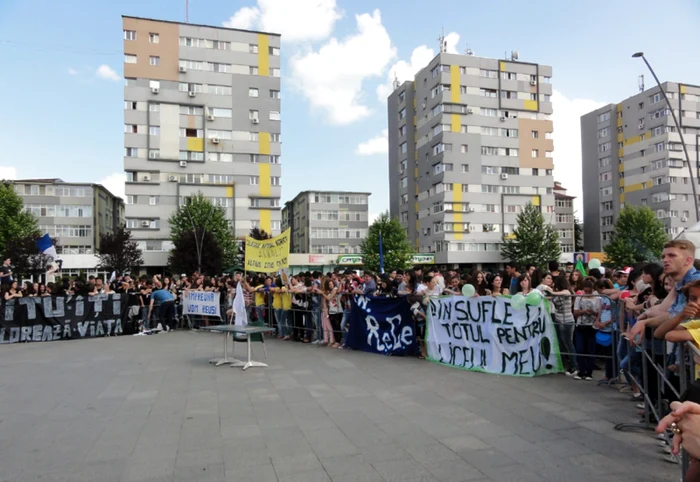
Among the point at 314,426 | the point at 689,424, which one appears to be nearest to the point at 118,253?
the point at 314,426

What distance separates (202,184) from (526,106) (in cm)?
4590

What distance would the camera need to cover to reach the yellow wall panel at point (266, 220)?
217ft

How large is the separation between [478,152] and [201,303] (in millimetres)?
58322

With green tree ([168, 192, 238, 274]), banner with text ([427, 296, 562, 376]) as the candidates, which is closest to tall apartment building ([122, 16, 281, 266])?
green tree ([168, 192, 238, 274])

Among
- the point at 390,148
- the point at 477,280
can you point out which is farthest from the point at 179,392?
the point at 390,148

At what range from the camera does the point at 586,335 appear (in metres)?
8.73

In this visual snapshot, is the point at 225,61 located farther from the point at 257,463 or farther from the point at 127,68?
the point at 257,463

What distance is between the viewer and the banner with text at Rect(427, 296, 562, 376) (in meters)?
8.97

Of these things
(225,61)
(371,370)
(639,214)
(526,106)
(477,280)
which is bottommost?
(371,370)

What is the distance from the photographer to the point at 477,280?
36.8 ft

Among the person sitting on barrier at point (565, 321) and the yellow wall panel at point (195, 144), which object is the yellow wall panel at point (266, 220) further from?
the person sitting on barrier at point (565, 321)

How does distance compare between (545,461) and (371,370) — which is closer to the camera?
(545,461)

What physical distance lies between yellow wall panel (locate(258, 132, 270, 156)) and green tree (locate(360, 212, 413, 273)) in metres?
17.1

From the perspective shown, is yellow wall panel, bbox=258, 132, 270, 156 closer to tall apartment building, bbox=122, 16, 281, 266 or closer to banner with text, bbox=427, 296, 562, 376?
tall apartment building, bbox=122, 16, 281, 266
